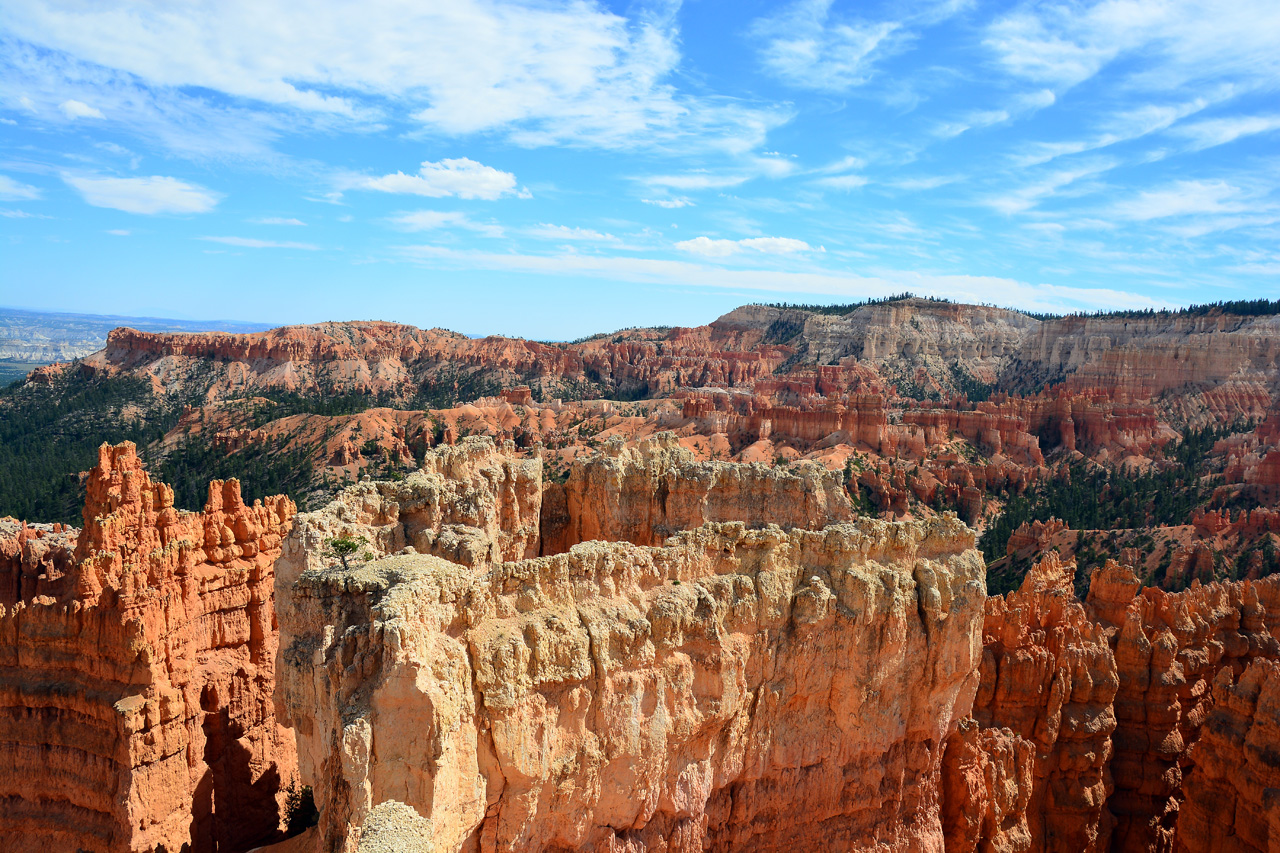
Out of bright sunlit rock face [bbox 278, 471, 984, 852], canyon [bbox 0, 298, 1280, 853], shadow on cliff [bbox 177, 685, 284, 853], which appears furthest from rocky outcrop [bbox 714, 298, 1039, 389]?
shadow on cliff [bbox 177, 685, 284, 853]

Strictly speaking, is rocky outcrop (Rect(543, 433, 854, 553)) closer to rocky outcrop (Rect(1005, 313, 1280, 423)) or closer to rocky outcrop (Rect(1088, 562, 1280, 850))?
rocky outcrop (Rect(1088, 562, 1280, 850))

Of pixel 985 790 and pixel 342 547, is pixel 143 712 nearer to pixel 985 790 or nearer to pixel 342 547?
pixel 342 547

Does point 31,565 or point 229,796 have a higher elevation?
point 31,565

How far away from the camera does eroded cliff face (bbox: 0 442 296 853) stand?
16531 millimetres

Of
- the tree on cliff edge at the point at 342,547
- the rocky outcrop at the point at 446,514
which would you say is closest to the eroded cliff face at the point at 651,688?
the tree on cliff edge at the point at 342,547

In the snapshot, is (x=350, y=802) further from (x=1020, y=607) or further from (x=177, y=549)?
(x=1020, y=607)

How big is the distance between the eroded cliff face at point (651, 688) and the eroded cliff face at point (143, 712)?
280 inches

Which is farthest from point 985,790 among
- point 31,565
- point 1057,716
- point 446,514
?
point 31,565

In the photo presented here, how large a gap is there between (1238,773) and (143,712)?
24.3 metres

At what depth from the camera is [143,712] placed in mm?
16312

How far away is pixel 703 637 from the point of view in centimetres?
1333

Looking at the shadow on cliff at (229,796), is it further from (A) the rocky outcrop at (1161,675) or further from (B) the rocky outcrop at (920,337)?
(B) the rocky outcrop at (920,337)

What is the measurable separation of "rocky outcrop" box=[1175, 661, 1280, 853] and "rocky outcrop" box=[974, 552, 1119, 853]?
2.01 metres

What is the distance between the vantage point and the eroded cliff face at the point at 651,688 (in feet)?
33.0
